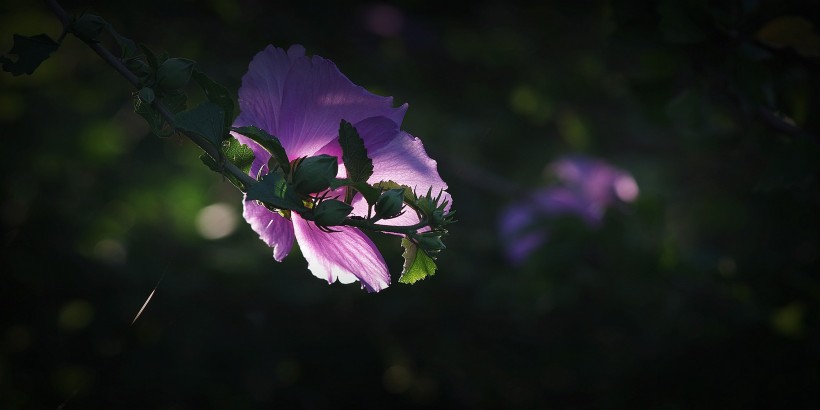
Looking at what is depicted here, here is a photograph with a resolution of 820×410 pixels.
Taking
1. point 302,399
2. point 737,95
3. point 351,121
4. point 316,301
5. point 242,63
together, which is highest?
point 351,121

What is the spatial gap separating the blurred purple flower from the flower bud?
118cm

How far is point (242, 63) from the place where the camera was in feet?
4.75

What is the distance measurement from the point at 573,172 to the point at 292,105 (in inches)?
55.1

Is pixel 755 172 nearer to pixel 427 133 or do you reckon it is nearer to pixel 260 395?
pixel 427 133

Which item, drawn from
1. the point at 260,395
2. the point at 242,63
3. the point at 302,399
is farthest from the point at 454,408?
the point at 242,63

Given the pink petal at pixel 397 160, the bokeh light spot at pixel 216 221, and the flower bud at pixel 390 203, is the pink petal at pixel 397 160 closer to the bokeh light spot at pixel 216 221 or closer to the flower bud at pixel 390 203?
the flower bud at pixel 390 203

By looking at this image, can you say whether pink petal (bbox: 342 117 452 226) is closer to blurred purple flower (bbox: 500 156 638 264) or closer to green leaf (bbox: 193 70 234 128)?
green leaf (bbox: 193 70 234 128)

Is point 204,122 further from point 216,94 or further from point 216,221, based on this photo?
point 216,221

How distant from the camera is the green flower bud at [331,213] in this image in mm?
473

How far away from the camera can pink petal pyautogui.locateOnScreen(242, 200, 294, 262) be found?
19.5 inches

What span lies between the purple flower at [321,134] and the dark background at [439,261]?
69cm

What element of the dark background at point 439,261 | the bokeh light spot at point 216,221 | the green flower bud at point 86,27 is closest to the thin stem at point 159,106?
the green flower bud at point 86,27

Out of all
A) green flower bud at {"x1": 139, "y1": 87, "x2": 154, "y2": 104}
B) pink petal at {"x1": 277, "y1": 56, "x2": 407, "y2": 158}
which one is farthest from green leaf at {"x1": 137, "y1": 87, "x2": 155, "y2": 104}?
pink petal at {"x1": 277, "y1": 56, "x2": 407, "y2": 158}

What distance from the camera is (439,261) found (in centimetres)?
188
